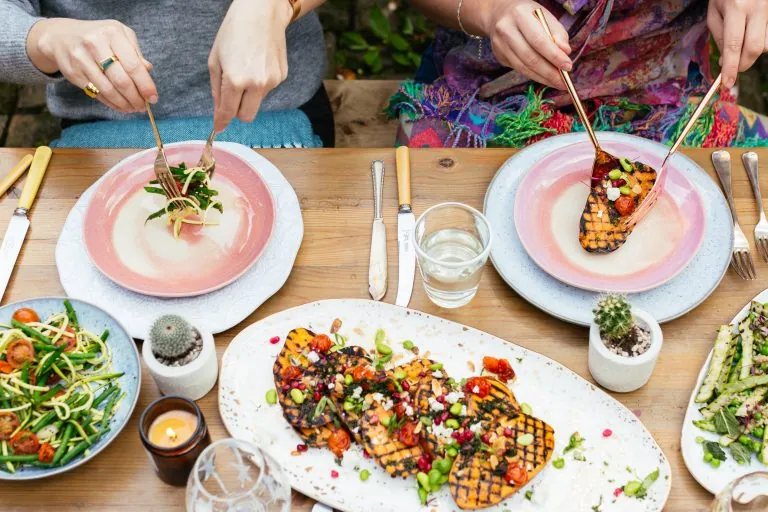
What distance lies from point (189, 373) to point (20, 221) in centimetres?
74

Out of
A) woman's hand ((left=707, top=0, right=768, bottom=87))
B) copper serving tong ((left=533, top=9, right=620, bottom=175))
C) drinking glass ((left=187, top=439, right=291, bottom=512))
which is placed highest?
woman's hand ((left=707, top=0, right=768, bottom=87))

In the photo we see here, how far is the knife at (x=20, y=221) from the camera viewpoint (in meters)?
1.86

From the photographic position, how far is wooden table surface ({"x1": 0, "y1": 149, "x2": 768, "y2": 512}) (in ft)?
5.09

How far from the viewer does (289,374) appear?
5.36 ft

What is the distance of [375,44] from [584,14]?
2.29 meters

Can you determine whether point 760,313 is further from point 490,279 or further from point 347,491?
point 347,491

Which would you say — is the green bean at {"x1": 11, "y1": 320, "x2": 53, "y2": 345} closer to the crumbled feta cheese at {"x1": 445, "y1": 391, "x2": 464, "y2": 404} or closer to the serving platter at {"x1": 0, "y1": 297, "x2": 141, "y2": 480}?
the serving platter at {"x1": 0, "y1": 297, "x2": 141, "y2": 480}

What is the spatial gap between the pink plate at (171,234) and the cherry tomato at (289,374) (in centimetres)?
30

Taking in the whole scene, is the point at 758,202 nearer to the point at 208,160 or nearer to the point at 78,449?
the point at 208,160

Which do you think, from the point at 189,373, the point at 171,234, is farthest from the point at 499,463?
the point at 171,234

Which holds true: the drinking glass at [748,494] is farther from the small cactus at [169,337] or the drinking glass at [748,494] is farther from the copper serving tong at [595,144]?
the small cactus at [169,337]

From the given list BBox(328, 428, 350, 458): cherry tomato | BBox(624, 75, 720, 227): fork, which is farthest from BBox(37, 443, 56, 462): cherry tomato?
BBox(624, 75, 720, 227): fork

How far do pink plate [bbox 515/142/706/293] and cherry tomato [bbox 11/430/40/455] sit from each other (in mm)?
1186

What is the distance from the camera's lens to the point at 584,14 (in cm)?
232
